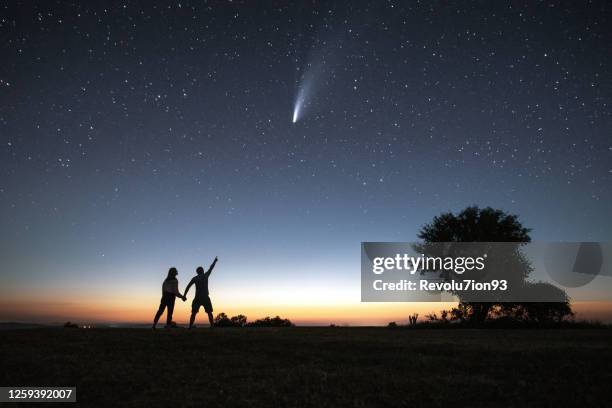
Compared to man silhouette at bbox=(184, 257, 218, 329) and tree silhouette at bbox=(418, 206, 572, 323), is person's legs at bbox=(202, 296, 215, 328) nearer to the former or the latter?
man silhouette at bbox=(184, 257, 218, 329)

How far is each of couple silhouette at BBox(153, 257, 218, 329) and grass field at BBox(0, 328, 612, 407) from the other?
700 cm

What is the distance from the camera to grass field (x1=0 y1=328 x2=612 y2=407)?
708cm

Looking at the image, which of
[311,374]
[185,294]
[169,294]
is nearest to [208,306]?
[185,294]

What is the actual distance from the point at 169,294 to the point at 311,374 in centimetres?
1341

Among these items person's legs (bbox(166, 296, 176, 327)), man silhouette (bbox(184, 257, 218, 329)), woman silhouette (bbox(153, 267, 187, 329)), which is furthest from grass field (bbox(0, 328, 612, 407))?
man silhouette (bbox(184, 257, 218, 329))

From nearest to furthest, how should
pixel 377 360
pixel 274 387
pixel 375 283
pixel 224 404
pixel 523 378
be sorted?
pixel 224 404 → pixel 274 387 → pixel 523 378 → pixel 377 360 → pixel 375 283

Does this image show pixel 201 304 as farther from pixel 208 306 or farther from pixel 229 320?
pixel 229 320

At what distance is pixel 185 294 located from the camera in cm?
2077

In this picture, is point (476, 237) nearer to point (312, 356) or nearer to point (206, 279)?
point (206, 279)

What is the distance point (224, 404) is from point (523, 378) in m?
5.52

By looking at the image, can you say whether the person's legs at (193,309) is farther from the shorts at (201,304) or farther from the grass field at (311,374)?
the grass field at (311,374)

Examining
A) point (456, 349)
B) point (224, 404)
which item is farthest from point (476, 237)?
point (224, 404)

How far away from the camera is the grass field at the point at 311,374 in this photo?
23.2 feet

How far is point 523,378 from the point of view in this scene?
28.0ft
